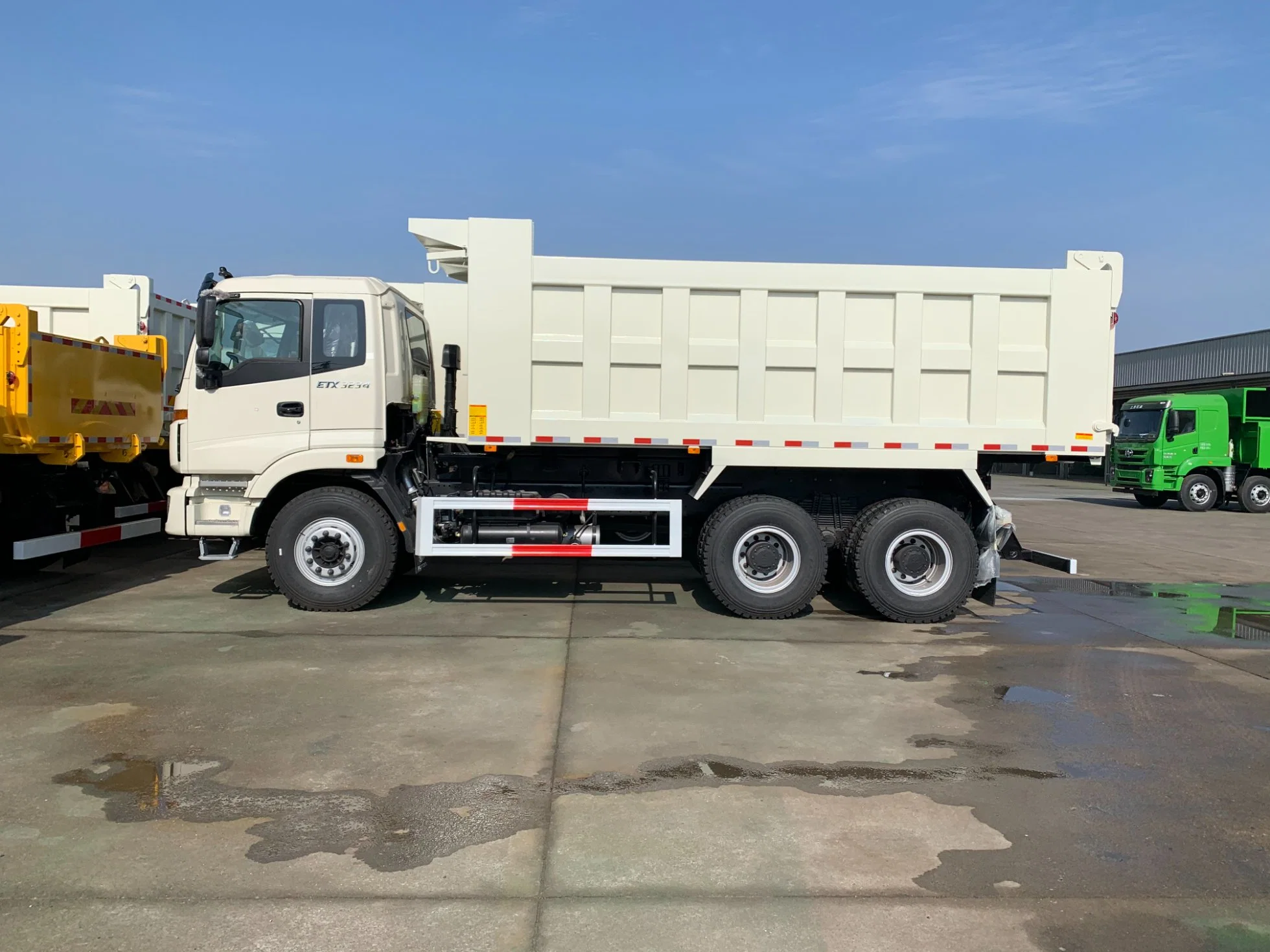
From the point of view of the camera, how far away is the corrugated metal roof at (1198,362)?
97.1ft

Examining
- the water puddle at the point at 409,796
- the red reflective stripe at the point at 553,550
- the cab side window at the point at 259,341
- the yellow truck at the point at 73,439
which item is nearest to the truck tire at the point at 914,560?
the red reflective stripe at the point at 553,550

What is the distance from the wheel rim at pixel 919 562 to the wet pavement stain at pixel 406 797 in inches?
131

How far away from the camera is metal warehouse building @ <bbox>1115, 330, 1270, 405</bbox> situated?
29500mm

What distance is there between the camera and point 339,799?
13.6 feet

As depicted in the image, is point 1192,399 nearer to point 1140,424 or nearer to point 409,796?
point 1140,424

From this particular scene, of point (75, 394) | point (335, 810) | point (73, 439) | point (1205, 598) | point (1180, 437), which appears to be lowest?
point (335, 810)

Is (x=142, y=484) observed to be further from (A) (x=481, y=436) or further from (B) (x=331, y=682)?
(B) (x=331, y=682)

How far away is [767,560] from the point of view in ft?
26.0

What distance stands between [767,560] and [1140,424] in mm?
19720

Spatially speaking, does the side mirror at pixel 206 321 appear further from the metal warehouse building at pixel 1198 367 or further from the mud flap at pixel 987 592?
the metal warehouse building at pixel 1198 367

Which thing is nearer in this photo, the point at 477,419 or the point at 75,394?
the point at 477,419

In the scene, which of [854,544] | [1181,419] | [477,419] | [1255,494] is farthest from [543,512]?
[1255,494]

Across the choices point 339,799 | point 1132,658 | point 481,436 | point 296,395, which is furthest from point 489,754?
point 1132,658

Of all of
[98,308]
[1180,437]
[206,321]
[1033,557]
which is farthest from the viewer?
[1180,437]
